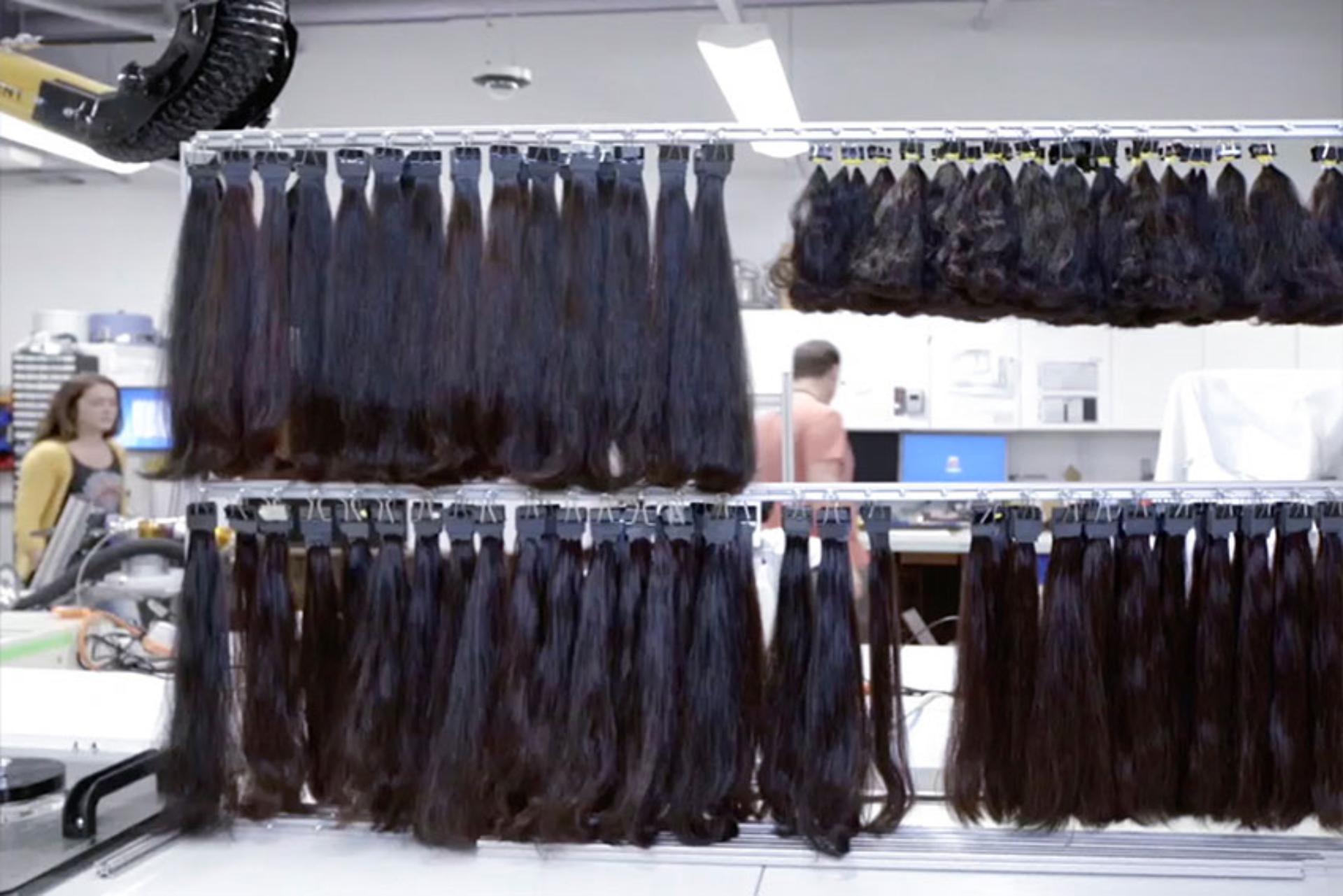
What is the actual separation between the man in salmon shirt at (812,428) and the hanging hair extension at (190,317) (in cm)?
297

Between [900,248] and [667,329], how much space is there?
40cm

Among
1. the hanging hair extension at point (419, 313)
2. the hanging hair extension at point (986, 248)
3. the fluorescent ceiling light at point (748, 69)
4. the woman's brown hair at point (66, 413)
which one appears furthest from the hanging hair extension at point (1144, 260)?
the woman's brown hair at point (66, 413)

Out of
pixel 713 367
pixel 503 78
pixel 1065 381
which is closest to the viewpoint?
pixel 713 367

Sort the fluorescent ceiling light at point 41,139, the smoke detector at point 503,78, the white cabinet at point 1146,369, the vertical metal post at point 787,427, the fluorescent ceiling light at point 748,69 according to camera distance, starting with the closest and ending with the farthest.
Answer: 1. the fluorescent ceiling light at point 41,139
2. the vertical metal post at point 787,427
3. the fluorescent ceiling light at point 748,69
4. the smoke detector at point 503,78
5. the white cabinet at point 1146,369

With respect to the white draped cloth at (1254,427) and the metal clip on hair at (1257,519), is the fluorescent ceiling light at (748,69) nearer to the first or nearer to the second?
the white draped cloth at (1254,427)

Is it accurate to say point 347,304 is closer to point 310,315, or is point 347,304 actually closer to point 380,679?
point 310,315

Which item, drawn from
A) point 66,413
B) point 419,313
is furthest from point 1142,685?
point 66,413

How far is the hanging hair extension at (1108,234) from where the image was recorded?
214 cm

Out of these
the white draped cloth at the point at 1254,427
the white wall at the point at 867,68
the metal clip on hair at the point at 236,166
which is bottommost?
the white draped cloth at the point at 1254,427

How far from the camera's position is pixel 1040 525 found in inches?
86.4

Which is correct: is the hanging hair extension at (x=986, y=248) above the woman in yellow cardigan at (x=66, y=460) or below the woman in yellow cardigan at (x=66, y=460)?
above

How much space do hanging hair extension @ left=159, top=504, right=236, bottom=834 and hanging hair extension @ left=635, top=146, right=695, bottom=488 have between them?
0.79 meters

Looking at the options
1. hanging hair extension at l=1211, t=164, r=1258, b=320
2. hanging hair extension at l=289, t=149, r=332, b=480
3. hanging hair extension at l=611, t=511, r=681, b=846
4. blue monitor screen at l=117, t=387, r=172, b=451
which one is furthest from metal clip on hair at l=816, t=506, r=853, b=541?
blue monitor screen at l=117, t=387, r=172, b=451

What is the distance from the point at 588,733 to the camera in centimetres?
216
